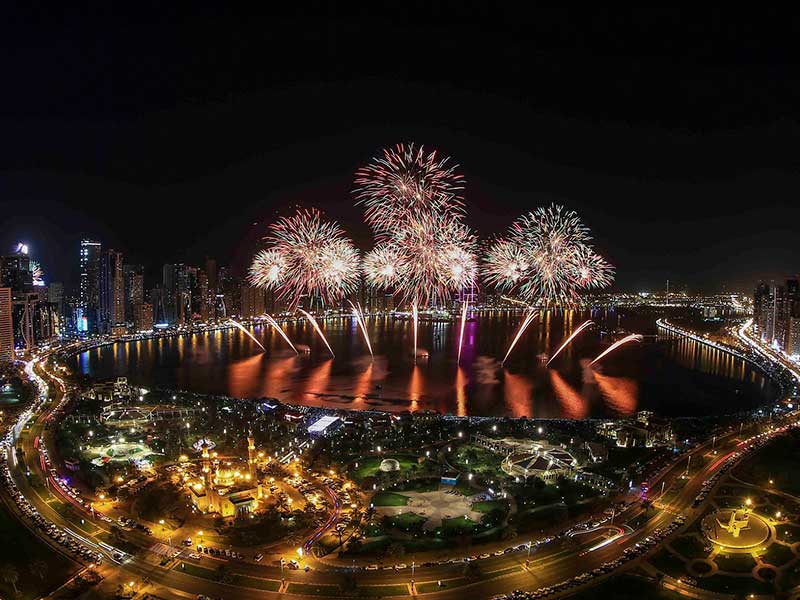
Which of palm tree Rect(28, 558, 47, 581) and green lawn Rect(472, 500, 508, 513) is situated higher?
green lawn Rect(472, 500, 508, 513)

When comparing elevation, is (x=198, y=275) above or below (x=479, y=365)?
above

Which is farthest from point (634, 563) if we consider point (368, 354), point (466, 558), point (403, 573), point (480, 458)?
point (368, 354)

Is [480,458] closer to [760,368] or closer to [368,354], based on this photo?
[368,354]

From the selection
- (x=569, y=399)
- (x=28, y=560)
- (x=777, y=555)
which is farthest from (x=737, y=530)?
(x=569, y=399)

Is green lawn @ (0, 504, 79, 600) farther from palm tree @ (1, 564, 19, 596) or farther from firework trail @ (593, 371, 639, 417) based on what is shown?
firework trail @ (593, 371, 639, 417)

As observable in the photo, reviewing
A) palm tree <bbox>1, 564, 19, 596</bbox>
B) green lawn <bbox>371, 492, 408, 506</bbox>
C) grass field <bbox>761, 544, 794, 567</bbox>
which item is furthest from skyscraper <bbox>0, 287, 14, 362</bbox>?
grass field <bbox>761, 544, 794, 567</bbox>

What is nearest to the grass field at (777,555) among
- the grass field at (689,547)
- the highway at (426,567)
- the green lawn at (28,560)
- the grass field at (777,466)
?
the grass field at (689,547)

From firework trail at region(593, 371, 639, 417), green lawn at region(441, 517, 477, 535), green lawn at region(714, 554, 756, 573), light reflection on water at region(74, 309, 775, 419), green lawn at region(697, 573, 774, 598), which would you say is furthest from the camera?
light reflection on water at region(74, 309, 775, 419)
